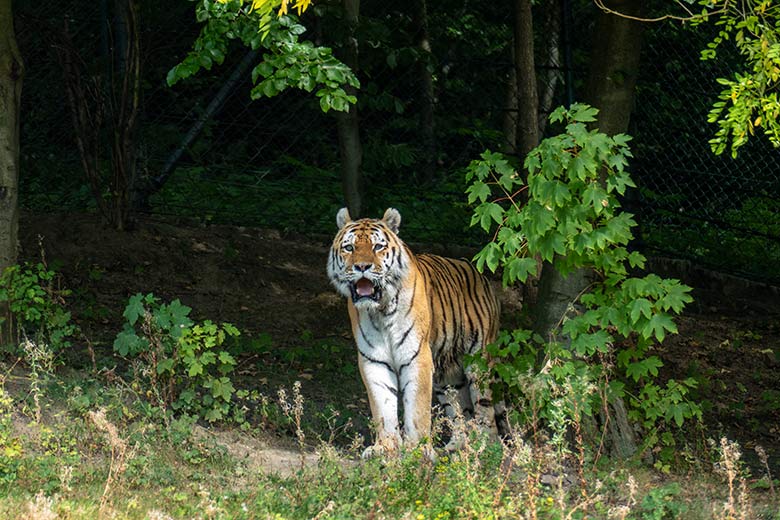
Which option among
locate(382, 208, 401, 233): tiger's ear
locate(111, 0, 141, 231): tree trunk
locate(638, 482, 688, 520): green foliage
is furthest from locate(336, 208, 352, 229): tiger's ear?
locate(111, 0, 141, 231): tree trunk

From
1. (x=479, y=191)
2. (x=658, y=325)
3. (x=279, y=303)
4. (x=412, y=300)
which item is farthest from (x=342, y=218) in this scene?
(x=279, y=303)

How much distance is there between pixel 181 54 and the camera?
10.4m

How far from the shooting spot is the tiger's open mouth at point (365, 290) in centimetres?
662

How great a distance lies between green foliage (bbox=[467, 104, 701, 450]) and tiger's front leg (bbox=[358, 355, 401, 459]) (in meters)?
0.63

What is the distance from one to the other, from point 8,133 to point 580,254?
3.72 meters

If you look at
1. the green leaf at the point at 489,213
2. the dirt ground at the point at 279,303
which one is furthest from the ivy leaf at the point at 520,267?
Answer: the dirt ground at the point at 279,303

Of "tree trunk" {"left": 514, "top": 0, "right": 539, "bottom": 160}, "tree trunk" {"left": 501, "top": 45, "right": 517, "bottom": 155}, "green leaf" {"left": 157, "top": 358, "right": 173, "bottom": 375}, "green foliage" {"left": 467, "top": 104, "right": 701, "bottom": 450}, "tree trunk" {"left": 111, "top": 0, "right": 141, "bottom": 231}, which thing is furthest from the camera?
"tree trunk" {"left": 501, "top": 45, "right": 517, "bottom": 155}

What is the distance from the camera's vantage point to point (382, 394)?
6637mm

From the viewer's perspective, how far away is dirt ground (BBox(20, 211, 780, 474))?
8242mm

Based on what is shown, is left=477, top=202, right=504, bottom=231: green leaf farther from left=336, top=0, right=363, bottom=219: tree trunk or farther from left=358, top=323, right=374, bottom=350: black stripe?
left=336, top=0, right=363, bottom=219: tree trunk

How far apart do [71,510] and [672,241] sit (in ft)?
22.4

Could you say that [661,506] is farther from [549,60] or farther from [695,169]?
[549,60]

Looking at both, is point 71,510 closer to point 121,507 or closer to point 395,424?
point 121,507

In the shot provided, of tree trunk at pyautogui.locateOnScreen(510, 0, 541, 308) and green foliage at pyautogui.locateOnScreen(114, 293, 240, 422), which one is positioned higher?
→ tree trunk at pyautogui.locateOnScreen(510, 0, 541, 308)
